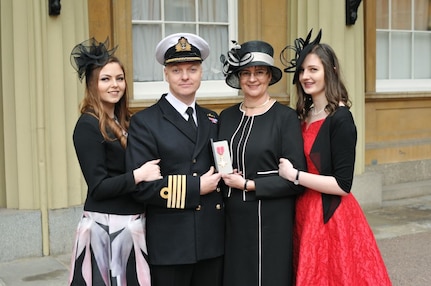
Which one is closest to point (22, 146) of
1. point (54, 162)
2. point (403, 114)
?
point (54, 162)

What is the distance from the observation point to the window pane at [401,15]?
9.43m

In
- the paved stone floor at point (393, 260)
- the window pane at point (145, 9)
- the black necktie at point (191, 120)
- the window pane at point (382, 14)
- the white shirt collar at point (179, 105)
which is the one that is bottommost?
the paved stone floor at point (393, 260)

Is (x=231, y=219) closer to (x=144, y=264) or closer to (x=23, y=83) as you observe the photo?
(x=144, y=264)

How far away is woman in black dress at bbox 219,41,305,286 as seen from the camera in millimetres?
3406

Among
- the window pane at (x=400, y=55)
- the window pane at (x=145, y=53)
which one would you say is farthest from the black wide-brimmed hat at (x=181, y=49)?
the window pane at (x=400, y=55)

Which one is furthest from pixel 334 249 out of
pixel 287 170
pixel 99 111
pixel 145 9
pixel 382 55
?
pixel 382 55

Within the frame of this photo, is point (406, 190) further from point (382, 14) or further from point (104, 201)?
point (104, 201)

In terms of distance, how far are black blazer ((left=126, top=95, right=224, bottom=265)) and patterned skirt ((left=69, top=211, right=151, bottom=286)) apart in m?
0.07

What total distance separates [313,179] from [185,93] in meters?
0.80

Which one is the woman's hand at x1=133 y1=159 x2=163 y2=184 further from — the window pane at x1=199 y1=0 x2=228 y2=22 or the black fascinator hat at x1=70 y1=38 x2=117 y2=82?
the window pane at x1=199 y1=0 x2=228 y2=22

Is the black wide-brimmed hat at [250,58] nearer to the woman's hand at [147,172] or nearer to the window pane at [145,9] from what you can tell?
the woman's hand at [147,172]

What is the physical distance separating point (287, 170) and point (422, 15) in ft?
23.9

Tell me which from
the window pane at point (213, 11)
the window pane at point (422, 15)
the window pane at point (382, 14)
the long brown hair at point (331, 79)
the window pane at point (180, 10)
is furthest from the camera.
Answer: the window pane at point (422, 15)

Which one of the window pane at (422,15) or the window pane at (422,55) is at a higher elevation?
the window pane at (422,15)
